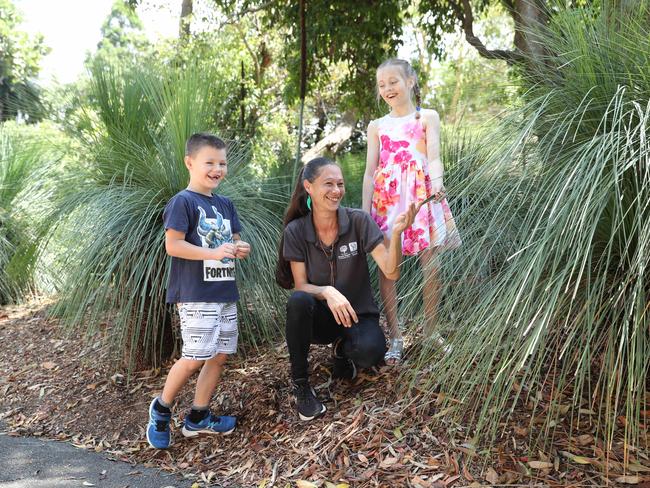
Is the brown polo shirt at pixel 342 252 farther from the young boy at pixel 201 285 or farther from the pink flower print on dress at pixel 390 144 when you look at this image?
the pink flower print on dress at pixel 390 144

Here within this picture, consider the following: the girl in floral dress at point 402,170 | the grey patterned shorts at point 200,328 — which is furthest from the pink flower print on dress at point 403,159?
the grey patterned shorts at point 200,328

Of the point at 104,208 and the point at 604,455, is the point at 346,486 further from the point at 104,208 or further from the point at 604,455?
the point at 104,208

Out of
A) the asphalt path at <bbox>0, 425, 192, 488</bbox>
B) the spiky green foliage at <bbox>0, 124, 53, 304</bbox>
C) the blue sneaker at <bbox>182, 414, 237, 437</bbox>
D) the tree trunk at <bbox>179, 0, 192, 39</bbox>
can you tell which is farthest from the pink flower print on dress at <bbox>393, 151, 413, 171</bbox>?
the tree trunk at <bbox>179, 0, 192, 39</bbox>

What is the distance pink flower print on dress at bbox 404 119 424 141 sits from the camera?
10.3 feet

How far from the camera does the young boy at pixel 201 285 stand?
2840 millimetres

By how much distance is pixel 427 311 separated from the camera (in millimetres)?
2508

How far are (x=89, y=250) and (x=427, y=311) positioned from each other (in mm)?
1959

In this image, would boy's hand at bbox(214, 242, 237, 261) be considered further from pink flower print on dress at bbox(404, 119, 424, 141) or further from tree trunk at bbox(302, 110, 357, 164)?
tree trunk at bbox(302, 110, 357, 164)

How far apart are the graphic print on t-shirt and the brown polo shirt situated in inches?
11.5

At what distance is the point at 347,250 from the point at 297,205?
0.34 meters

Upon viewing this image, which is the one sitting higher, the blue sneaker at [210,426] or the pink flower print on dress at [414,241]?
the pink flower print on dress at [414,241]

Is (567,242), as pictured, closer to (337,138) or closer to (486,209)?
(486,209)

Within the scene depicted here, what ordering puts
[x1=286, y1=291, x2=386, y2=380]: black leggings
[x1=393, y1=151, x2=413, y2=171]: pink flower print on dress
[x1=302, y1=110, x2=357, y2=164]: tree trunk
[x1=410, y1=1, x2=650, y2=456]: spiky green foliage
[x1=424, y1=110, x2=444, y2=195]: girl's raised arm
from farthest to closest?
[x1=302, y1=110, x2=357, y2=164]: tree trunk → [x1=393, y1=151, x2=413, y2=171]: pink flower print on dress → [x1=424, y1=110, x2=444, y2=195]: girl's raised arm → [x1=286, y1=291, x2=386, y2=380]: black leggings → [x1=410, y1=1, x2=650, y2=456]: spiky green foliage

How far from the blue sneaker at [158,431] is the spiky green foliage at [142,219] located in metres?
0.65
